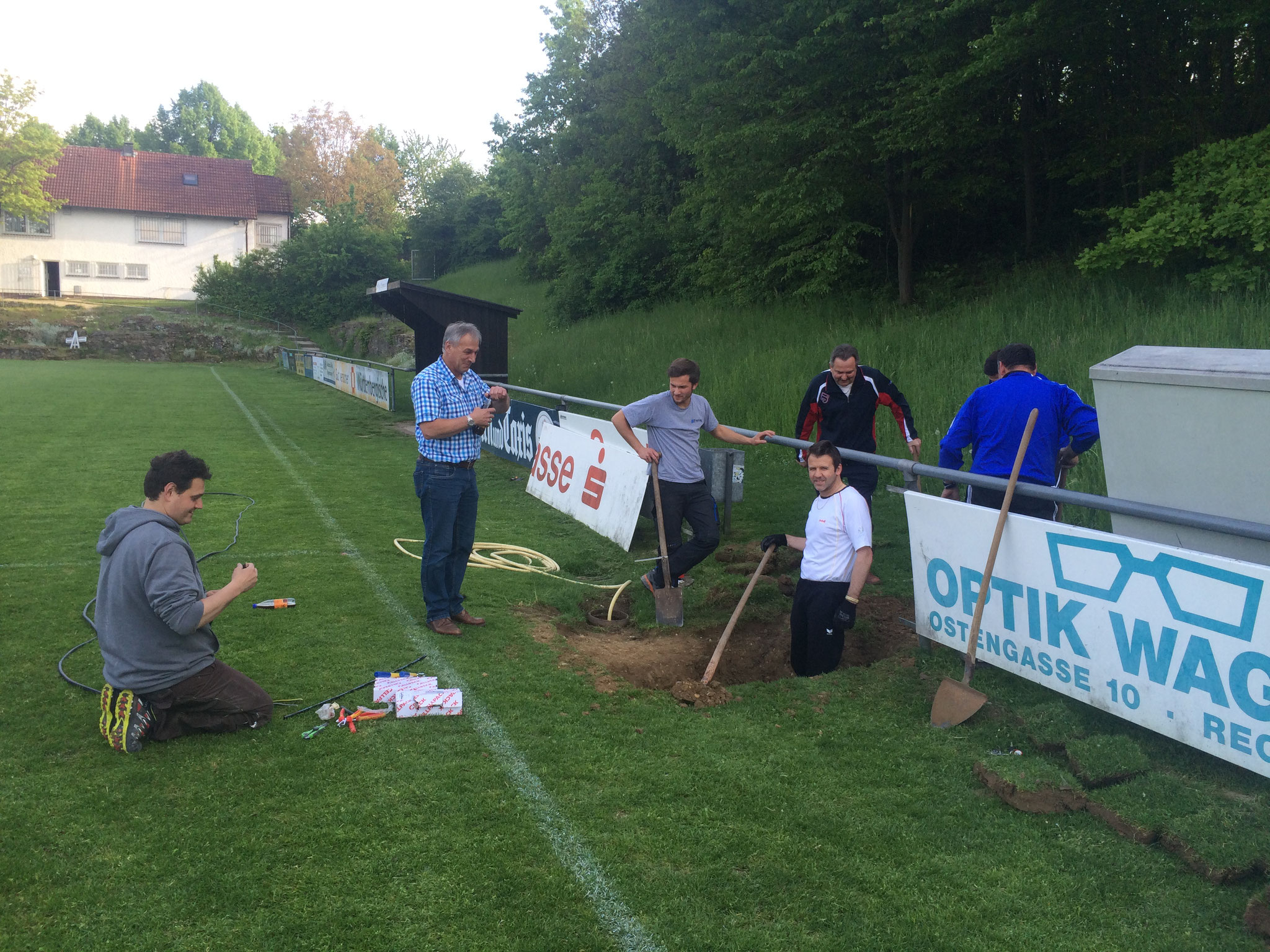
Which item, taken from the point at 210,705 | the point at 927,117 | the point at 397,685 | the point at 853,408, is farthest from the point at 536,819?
the point at 927,117

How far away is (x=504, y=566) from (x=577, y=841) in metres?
4.54

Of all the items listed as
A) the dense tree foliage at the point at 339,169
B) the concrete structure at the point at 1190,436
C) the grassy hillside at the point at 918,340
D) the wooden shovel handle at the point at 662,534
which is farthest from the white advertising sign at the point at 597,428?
the dense tree foliage at the point at 339,169

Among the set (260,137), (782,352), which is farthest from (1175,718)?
(260,137)

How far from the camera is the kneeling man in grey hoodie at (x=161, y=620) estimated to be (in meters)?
4.21

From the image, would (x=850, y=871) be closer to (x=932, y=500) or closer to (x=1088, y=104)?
(x=932, y=500)

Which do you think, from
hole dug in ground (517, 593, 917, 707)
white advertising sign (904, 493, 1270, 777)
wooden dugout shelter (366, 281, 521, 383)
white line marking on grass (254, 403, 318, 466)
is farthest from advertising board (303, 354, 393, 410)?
white advertising sign (904, 493, 1270, 777)

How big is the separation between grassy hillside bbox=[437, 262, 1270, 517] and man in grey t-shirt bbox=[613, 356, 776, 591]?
368 cm

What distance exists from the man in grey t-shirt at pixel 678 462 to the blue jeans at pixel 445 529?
139 cm

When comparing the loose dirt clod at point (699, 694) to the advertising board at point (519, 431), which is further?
the advertising board at point (519, 431)

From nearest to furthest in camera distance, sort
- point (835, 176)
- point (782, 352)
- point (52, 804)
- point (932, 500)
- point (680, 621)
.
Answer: point (52, 804) → point (932, 500) → point (680, 621) → point (782, 352) → point (835, 176)

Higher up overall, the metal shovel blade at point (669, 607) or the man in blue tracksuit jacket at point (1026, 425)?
the man in blue tracksuit jacket at point (1026, 425)

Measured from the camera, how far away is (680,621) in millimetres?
6875

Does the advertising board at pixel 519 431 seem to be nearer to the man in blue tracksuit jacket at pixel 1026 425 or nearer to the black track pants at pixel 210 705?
the man in blue tracksuit jacket at pixel 1026 425

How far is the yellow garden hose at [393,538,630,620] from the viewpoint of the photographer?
317 inches
